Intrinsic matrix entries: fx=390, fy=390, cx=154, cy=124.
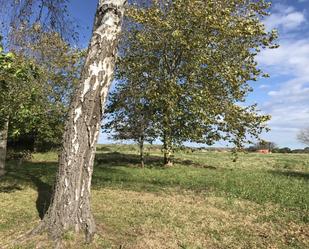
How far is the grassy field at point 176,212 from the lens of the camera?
29.7 ft

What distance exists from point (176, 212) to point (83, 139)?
172 inches

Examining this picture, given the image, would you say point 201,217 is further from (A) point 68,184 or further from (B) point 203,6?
(B) point 203,6

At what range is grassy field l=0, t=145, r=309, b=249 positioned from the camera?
29.7ft

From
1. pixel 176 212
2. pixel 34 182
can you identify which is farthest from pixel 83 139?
pixel 34 182

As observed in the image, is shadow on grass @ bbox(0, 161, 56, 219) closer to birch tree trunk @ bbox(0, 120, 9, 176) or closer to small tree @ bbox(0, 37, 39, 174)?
birch tree trunk @ bbox(0, 120, 9, 176)

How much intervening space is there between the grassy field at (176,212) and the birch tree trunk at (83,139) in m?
0.39

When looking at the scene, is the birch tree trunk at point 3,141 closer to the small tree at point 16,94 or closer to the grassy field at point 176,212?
the grassy field at point 176,212

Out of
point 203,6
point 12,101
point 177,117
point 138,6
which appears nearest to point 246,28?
point 203,6

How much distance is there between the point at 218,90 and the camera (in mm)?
22859

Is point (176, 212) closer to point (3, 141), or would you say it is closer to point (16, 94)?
point (16, 94)

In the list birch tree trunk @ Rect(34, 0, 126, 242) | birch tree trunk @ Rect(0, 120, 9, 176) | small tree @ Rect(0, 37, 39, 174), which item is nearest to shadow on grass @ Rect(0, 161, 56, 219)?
birch tree trunk @ Rect(0, 120, 9, 176)

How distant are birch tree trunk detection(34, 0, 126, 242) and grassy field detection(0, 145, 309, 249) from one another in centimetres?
39

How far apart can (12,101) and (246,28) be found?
13.7 meters

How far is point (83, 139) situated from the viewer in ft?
28.3
